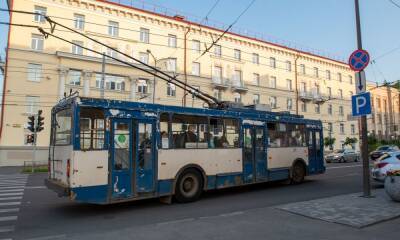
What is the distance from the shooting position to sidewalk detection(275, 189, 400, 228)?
696 centimetres

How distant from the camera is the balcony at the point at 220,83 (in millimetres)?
40594

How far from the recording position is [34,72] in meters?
30.9

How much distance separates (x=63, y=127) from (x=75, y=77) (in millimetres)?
26007

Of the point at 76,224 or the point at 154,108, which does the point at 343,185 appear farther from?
the point at 76,224

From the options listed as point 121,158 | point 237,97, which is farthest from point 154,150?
point 237,97

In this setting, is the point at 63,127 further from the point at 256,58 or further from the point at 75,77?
the point at 256,58

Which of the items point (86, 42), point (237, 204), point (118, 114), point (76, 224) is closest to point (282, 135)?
point (237, 204)

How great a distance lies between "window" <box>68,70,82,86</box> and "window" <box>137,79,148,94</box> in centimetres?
622

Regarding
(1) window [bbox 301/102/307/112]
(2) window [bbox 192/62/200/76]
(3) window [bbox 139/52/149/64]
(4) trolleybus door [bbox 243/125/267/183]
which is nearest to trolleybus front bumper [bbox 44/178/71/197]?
(4) trolleybus door [bbox 243/125/267/183]

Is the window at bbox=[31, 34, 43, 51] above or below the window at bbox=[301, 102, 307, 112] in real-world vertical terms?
above

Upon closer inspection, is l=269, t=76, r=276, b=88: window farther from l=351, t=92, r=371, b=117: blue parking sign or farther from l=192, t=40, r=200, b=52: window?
l=351, t=92, r=371, b=117: blue parking sign

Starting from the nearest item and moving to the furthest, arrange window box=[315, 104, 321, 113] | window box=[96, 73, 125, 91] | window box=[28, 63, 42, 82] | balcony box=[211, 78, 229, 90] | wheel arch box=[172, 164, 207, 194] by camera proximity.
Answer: wheel arch box=[172, 164, 207, 194] < window box=[28, 63, 42, 82] < window box=[96, 73, 125, 91] < balcony box=[211, 78, 229, 90] < window box=[315, 104, 321, 113]

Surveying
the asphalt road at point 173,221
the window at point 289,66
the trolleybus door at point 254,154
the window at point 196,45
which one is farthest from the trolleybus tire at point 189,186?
the window at point 289,66

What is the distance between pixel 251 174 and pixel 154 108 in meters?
4.56
